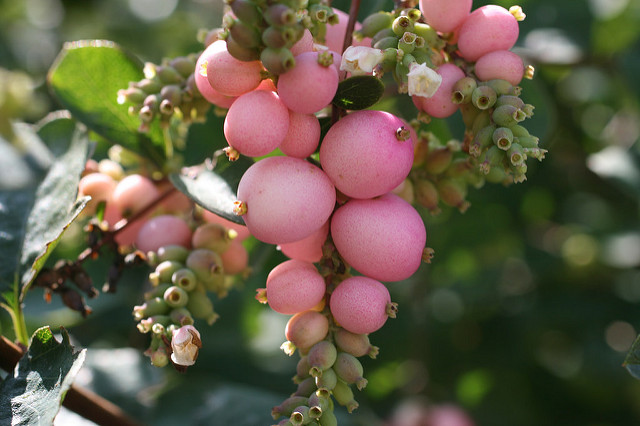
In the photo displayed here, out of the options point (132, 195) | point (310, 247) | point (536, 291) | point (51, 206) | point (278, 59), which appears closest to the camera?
point (278, 59)

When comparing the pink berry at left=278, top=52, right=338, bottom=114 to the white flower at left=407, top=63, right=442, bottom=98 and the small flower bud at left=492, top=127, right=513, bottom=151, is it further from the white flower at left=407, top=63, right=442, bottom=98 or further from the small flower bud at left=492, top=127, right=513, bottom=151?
the small flower bud at left=492, top=127, right=513, bottom=151

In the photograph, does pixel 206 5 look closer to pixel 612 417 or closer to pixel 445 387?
pixel 445 387

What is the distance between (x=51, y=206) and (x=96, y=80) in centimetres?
32

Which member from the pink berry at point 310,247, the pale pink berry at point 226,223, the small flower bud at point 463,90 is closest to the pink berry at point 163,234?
the pale pink berry at point 226,223

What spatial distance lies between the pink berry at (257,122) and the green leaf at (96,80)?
0.58m

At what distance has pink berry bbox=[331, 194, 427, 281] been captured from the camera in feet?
3.11

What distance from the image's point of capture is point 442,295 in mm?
2564

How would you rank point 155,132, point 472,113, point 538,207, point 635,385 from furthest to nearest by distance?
1. point 538,207
2. point 635,385
3. point 155,132
4. point 472,113

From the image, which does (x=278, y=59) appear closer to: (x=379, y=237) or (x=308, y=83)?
(x=308, y=83)

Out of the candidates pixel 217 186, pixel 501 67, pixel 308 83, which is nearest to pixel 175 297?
pixel 217 186

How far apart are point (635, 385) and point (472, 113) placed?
195 centimetres

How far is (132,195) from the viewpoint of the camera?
4.53 feet


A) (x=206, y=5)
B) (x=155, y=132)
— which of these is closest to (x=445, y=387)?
(x=155, y=132)

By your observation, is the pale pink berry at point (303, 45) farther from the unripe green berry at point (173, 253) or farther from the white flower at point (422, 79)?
the unripe green berry at point (173, 253)
